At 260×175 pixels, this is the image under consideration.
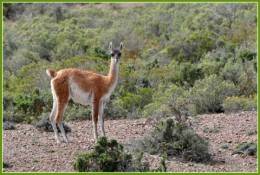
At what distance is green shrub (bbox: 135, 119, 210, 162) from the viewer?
1154 cm

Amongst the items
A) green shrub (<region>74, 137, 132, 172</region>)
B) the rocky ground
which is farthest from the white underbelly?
green shrub (<region>74, 137, 132, 172</region>)

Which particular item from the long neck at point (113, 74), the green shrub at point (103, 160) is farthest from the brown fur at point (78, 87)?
the green shrub at point (103, 160)

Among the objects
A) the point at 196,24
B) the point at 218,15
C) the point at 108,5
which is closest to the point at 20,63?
the point at 196,24

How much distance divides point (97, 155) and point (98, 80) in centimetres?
278

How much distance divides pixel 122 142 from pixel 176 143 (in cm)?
130

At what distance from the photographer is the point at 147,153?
11.6 meters

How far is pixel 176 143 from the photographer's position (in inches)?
460

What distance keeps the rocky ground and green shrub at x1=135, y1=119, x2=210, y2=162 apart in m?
0.22

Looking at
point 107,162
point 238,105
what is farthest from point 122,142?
point 238,105

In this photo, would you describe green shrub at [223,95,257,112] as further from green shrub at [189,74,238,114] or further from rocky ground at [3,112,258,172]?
rocky ground at [3,112,258,172]

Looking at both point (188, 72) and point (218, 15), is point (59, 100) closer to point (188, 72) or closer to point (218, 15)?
point (188, 72)

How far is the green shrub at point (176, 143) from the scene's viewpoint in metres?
11.5

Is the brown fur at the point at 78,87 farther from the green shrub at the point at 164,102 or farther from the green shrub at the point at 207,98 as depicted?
the green shrub at the point at 207,98

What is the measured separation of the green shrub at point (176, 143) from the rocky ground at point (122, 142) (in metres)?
0.22
